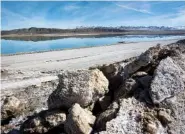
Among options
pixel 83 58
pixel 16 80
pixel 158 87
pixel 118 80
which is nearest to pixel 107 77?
pixel 118 80

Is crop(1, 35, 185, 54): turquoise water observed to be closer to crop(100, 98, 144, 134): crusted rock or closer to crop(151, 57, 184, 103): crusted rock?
crop(151, 57, 184, 103): crusted rock

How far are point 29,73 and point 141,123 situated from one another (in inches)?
630

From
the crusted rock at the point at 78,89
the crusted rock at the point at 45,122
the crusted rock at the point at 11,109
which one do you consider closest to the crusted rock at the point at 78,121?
the crusted rock at the point at 78,89

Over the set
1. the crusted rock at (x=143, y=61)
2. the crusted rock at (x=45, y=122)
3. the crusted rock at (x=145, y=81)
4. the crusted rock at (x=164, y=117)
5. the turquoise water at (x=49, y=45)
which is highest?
the crusted rock at (x=143, y=61)

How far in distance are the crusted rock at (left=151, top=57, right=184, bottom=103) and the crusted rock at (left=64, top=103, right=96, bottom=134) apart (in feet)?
3.94

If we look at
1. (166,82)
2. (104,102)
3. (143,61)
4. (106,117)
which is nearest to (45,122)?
(104,102)

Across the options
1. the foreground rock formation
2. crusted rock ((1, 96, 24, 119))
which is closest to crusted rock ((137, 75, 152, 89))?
the foreground rock formation

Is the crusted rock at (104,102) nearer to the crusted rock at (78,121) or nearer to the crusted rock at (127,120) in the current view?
the crusted rock at (78,121)

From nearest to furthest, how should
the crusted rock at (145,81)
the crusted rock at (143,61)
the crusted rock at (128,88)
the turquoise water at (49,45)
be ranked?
the crusted rock at (145,81), the crusted rock at (128,88), the crusted rock at (143,61), the turquoise water at (49,45)

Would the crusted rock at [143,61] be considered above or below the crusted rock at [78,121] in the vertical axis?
above

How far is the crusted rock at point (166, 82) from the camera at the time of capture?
6430mm

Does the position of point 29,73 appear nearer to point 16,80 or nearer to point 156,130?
point 16,80

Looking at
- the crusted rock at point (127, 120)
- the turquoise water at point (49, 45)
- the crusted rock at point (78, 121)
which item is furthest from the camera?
the turquoise water at point (49, 45)

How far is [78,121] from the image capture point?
647 cm
